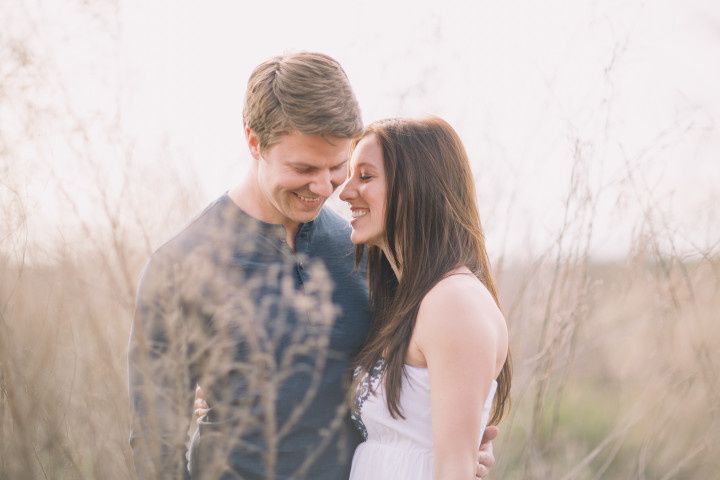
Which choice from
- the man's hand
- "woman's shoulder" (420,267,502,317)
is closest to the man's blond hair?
"woman's shoulder" (420,267,502,317)

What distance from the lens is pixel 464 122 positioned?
9.55 feet

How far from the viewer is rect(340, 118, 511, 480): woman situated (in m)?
1.83

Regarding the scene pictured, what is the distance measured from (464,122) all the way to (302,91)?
36.3 inches

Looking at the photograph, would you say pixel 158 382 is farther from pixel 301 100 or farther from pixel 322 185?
pixel 301 100

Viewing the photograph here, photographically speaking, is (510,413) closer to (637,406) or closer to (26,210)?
(637,406)

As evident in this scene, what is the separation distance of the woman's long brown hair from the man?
0.14m

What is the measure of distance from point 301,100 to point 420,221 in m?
0.45

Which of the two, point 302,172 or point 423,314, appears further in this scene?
point 302,172

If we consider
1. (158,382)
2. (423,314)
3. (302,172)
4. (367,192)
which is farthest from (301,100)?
(158,382)

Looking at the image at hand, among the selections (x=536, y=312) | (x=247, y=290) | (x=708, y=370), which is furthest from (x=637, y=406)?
(x=247, y=290)

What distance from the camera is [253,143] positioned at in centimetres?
227

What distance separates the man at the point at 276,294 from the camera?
1.90 metres

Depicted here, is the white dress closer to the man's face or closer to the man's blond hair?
the man's face

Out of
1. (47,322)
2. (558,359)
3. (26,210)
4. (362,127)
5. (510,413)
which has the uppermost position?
(362,127)
